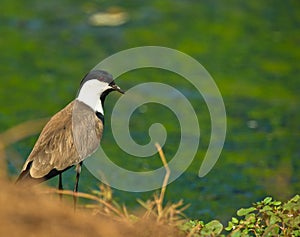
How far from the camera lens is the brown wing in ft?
22.6

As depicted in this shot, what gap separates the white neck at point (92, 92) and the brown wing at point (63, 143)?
0.05 m

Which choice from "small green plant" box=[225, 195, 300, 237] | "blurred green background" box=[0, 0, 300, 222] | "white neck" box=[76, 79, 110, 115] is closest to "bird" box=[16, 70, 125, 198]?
"white neck" box=[76, 79, 110, 115]

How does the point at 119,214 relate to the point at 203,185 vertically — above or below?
above

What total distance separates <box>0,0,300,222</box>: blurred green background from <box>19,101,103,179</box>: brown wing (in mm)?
2287

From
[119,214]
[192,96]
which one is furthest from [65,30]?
[119,214]

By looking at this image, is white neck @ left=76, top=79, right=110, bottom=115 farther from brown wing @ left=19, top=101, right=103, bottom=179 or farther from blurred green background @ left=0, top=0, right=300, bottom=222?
blurred green background @ left=0, top=0, right=300, bottom=222

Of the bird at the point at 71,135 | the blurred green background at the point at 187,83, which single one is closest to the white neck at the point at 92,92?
the bird at the point at 71,135

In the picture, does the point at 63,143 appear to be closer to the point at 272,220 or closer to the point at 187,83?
the point at 272,220

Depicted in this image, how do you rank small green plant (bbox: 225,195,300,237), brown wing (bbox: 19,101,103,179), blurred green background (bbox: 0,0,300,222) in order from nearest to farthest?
small green plant (bbox: 225,195,300,237) < brown wing (bbox: 19,101,103,179) < blurred green background (bbox: 0,0,300,222)

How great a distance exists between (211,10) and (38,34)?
2343 millimetres

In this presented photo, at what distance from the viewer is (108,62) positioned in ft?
40.1

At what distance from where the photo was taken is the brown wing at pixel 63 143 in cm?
690

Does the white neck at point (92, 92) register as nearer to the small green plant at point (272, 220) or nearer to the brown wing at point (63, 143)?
the brown wing at point (63, 143)

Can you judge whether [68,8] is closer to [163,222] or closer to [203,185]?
[203,185]
